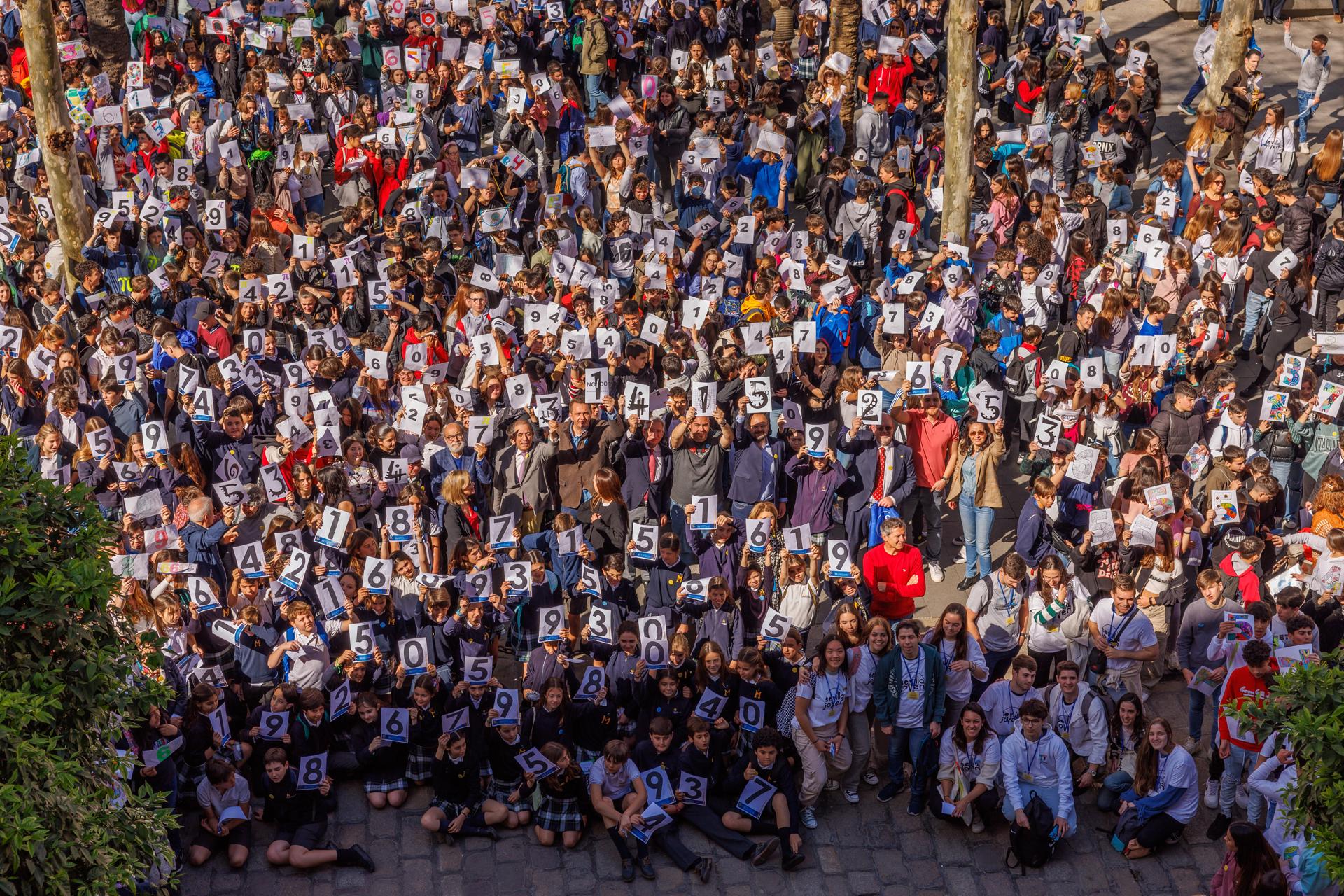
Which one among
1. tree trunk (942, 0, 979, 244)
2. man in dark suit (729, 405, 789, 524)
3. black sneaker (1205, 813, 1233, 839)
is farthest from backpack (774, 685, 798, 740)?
tree trunk (942, 0, 979, 244)

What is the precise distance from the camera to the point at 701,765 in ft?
40.8

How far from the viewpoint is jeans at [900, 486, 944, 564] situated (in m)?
14.9

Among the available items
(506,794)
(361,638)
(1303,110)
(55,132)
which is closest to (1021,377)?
(506,794)

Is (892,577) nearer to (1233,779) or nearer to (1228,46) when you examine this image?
(1233,779)

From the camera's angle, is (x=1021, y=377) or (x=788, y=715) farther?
(x=1021, y=377)

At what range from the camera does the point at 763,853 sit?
12148mm

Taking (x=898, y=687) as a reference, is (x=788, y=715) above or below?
below

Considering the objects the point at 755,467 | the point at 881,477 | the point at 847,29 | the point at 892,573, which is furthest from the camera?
the point at 847,29

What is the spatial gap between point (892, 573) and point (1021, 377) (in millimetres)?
3045

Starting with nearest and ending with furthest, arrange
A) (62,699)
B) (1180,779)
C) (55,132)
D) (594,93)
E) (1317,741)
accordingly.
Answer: (1317,741) < (62,699) < (1180,779) < (55,132) < (594,93)

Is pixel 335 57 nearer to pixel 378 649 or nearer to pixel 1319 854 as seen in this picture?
pixel 378 649

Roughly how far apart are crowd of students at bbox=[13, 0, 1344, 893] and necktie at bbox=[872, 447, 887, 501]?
83 mm

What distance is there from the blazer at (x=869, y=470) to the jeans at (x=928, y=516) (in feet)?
0.87

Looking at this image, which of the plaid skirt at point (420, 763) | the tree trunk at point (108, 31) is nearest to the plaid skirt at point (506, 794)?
the plaid skirt at point (420, 763)
